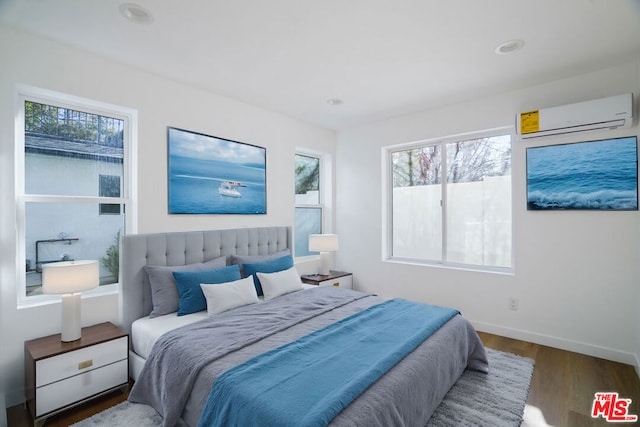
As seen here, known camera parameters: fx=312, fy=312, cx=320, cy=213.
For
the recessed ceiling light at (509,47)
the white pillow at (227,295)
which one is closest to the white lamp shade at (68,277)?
the white pillow at (227,295)

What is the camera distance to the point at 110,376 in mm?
2207

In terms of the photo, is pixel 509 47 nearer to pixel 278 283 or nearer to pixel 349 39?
pixel 349 39

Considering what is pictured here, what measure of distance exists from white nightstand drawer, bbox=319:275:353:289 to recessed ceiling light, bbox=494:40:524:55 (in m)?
2.91

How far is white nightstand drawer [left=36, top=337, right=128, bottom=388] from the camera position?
1935mm

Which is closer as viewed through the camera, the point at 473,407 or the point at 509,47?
the point at 473,407

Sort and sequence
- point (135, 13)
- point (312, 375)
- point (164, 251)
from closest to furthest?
point (312, 375) → point (135, 13) → point (164, 251)

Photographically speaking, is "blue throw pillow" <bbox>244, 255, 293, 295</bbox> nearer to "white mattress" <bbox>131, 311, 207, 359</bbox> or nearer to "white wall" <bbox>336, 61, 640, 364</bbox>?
"white mattress" <bbox>131, 311, 207, 359</bbox>

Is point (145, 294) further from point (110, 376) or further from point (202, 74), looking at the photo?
point (202, 74)

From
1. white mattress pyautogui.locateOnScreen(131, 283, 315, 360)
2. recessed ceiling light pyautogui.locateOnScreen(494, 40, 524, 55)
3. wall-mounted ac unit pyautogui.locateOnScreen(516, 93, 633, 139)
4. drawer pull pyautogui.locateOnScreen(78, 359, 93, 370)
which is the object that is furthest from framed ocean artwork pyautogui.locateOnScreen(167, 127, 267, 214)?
wall-mounted ac unit pyautogui.locateOnScreen(516, 93, 633, 139)

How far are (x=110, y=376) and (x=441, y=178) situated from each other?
3817mm

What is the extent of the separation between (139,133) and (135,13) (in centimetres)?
102

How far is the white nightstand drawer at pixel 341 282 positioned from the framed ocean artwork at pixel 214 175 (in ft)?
3.91

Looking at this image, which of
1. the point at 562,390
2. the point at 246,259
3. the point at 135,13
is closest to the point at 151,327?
the point at 246,259

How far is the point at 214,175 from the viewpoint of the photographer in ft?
10.6
